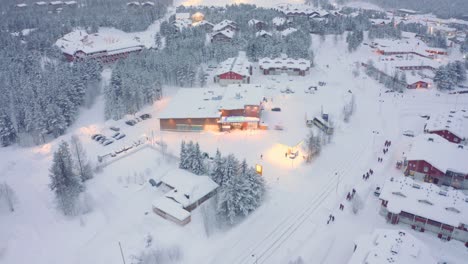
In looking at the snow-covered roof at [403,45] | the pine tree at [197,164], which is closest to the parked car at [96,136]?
the pine tree at [197,164]

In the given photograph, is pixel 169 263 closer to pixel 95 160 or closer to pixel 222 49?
pixel 95 160

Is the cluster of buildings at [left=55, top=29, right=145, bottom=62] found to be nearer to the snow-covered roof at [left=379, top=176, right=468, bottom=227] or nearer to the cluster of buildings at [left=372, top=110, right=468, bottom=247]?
the cluster of buildings at [left=372, top=110, right=468, bottom=247]

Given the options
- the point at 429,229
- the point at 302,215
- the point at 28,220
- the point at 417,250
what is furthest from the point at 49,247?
the point at 429,229

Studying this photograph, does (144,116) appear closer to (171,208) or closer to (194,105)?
(194,105)

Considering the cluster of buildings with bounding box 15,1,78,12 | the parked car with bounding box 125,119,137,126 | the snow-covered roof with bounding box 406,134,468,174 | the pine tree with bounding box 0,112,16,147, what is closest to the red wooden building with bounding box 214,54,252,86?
the parked car with bounding box 125,119,137,126

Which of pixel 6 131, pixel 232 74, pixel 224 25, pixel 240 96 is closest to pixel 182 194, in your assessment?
pixel 240 96

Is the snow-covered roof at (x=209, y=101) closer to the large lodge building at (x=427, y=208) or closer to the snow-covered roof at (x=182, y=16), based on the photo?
the large lodge building at (x=427, y=208)
